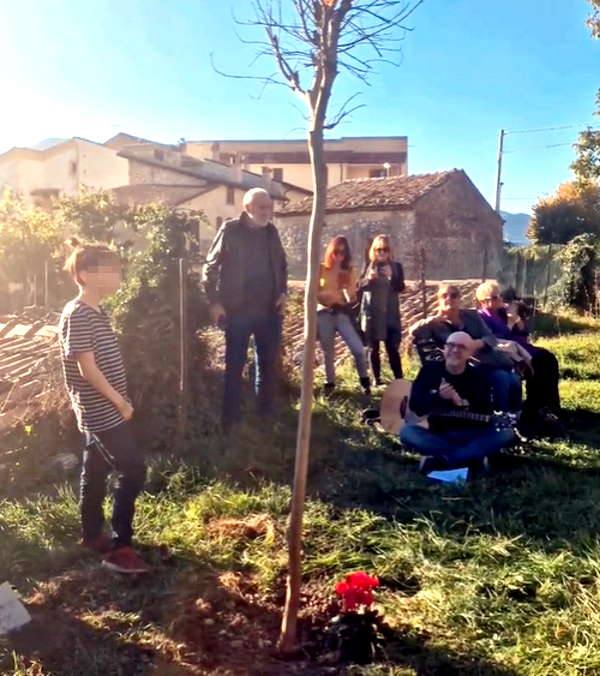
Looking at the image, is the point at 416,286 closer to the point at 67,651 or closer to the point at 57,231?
the point at 67,651

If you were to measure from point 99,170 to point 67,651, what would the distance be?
130ft

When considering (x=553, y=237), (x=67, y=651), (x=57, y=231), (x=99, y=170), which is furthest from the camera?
(x=99, y=170)

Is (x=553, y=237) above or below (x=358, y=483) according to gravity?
above

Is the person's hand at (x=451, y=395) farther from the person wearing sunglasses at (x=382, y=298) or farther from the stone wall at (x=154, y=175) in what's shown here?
the stone wall at (x=154, y=175)

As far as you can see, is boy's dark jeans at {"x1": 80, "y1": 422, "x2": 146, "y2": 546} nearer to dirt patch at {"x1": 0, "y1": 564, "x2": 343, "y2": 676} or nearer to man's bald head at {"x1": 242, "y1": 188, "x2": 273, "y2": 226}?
dirt patch at {"x1": 0, "y1": 564, "x2": 343, "y2": 676}

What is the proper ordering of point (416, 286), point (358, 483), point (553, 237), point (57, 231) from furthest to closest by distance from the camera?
point (553, 237)
point (57, 231)
point (416, 286)
point (358, 483)

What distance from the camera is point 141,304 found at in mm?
6324

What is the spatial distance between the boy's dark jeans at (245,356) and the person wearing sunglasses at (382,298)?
176 centimetres

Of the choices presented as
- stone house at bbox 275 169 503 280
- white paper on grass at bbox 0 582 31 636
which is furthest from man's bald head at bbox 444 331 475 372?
stone house at bbox 275 169 503 280

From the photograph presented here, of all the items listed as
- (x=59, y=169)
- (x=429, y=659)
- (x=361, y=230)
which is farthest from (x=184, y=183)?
(x=429, y=659)

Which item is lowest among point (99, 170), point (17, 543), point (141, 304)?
point (17, 543)

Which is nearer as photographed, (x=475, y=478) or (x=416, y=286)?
(x=475, y=478)

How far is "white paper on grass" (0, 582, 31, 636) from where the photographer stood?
320 cm

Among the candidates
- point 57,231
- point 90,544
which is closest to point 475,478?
point 90,544
